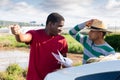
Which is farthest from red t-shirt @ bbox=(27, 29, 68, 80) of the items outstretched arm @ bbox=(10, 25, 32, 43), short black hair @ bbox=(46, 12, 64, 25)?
short black hair @ bbox=(46, 12, 64, 25)

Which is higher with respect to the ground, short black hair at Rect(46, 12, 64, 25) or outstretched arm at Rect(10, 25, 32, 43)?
short black hair at Rect(46, 12, 64, 25)

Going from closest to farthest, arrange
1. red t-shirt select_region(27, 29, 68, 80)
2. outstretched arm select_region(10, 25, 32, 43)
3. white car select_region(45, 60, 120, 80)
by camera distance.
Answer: white car select_region(45, 60, 120, 80) < outstretched arm select_region(10, 25, 32, 43) < red t-shirt select_region(27, 29, 68, 80)

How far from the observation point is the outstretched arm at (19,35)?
5.11 metres

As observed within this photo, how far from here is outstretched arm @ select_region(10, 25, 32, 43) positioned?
201 inches

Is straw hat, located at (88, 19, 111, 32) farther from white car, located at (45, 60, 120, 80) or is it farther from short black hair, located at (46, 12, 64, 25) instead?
white car, located at (45, 60, 120, 80)

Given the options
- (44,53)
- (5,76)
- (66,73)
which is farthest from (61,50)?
(5,76)

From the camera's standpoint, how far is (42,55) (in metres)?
5.41

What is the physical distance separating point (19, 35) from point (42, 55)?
1.39 ft

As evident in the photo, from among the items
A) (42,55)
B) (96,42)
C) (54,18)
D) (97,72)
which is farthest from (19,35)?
(97,72)

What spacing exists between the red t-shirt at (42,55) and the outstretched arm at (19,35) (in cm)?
8

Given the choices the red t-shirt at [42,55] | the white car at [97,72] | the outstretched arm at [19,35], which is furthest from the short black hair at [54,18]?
the white car at [97,72]

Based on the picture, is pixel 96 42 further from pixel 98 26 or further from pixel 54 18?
pixel 54 18

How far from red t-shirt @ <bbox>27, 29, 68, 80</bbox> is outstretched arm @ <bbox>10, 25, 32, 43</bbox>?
81 mm

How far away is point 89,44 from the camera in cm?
562
